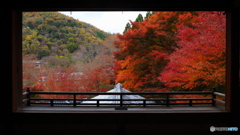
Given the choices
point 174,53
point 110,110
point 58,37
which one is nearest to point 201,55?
point 174,53

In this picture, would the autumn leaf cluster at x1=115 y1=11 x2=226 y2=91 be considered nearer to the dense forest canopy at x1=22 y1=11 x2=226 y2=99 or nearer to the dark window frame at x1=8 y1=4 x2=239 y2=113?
the dense forest canopy at x1=22 y1=11 x2=226 y2=99

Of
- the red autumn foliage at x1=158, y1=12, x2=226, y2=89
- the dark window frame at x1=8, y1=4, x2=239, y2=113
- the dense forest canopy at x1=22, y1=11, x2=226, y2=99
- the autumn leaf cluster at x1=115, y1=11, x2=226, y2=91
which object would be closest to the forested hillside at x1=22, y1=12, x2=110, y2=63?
the dense forest canopy at x1=22, y1=11, x2=226, y2=99

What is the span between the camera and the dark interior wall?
3.28 metres

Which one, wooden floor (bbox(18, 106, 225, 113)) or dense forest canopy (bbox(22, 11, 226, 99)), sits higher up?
dense forest canopy (bbox(22, 11, 226, 99))

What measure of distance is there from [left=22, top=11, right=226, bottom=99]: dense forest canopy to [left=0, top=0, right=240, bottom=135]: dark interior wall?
126 inches

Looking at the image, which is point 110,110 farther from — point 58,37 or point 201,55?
point 58,37
